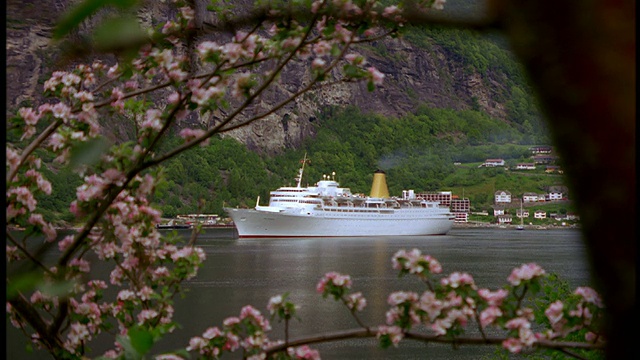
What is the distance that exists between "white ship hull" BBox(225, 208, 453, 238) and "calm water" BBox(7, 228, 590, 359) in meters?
0.88

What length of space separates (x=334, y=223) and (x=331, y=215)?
0.73 metres

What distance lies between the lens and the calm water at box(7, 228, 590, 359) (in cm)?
1259

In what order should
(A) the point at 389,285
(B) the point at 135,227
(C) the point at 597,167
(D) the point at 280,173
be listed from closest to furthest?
(C) the point at 597,167 → (B) the point at 135,227 → (A) the point at 389,285 → (D) the point at 280,173

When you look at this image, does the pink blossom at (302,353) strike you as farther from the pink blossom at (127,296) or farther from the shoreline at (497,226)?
the shoreline at (497,226)

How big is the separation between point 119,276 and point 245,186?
5031 centimetres

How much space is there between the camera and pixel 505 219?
235 feet

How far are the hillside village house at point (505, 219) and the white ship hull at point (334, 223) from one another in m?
24.2

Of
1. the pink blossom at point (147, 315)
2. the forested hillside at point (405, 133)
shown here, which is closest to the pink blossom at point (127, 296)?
the pink blossom at point (147, 315)

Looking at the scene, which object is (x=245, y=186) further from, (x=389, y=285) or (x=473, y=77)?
(x=473, y=77)

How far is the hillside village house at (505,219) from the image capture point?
2776 inches

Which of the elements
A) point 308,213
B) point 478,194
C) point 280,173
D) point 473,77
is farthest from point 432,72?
point 308,213

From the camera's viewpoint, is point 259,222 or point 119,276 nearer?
point 119,276

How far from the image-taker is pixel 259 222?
128 ft

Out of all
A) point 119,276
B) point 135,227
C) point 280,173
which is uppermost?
point 280,173
